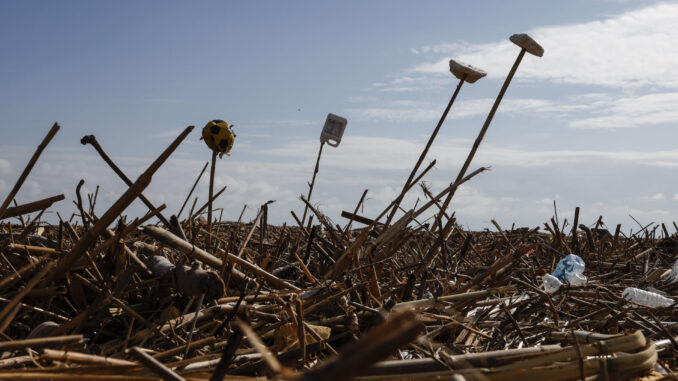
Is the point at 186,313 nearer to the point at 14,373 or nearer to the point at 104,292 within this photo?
the point at 104,292

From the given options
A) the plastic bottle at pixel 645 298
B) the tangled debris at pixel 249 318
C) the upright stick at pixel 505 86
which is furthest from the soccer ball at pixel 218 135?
the plastic bottle at pixel 645 298

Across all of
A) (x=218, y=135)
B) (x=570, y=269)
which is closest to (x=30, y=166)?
(x=218, y=135)

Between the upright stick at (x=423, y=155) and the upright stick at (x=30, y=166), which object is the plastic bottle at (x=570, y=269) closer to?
the upright stick at (x=423, y=155)

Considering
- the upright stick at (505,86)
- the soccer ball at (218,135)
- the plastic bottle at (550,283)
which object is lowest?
the plastic bottle at (550,283)

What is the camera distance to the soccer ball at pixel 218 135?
3.29m

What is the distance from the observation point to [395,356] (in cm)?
171

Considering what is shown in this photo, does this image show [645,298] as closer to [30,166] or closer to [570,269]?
[570,269]

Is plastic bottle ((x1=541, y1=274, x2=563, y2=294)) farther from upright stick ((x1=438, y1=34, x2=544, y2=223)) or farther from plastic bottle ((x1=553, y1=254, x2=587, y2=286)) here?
upright stick ((x1=438, y1=34, x2=544, y2=223))

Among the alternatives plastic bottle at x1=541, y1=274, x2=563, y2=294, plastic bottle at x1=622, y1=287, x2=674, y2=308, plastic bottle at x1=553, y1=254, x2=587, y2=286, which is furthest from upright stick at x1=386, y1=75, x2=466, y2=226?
plastic bottle at x1=622, y1=287, x2=674, y2=308

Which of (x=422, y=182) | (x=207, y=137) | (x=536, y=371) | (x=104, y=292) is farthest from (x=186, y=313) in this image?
(x=207, y=137)

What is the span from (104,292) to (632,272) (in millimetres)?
2773

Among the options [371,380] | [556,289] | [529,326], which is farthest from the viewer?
[556,289]

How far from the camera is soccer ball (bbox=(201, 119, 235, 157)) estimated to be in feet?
10.8

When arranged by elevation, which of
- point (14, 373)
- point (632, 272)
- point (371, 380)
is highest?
point (632, 272)
